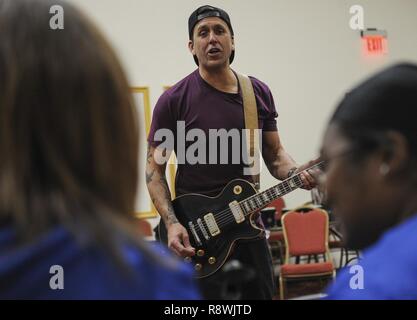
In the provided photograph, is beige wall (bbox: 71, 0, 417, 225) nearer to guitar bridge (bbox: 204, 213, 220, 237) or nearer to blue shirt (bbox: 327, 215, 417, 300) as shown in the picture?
guitar bridge (bbox: 204, 213, 220, 237)

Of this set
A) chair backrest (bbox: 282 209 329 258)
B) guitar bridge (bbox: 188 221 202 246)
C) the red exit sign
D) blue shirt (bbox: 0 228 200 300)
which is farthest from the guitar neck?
the red exit sign

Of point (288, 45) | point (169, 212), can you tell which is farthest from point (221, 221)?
point (288, 45)

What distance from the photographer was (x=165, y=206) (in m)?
2.35

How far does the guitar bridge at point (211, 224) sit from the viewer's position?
226 centimetres

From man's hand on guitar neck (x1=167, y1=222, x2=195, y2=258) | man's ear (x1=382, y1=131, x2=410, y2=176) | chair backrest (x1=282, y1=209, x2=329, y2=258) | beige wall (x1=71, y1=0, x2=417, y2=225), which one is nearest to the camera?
man's ear (x1=382, y1=131, x2=410, y2=176)

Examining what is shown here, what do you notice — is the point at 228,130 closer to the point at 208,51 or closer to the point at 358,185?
the point at 208,51

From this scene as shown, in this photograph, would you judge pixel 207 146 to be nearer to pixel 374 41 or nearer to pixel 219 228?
pixel 219 228

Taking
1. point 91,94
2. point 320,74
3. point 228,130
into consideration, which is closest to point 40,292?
point 91,94

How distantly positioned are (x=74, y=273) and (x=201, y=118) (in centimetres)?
165

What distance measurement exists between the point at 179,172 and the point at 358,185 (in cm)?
152

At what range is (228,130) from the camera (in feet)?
7.52

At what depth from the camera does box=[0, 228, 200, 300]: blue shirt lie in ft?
2.04

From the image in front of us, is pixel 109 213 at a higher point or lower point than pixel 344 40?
lower

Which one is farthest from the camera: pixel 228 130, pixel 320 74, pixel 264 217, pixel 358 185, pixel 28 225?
pixel 320 74
